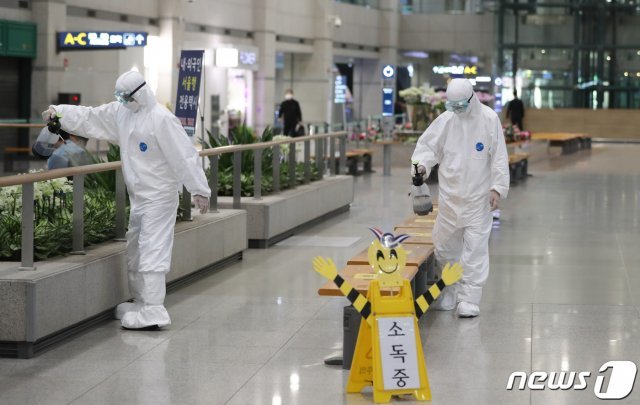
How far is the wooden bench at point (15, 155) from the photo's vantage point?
2160 centimetres

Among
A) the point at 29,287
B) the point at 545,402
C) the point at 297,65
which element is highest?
the point at 297,65

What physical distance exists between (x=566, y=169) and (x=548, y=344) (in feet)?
67.3

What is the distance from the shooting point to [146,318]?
321 inches

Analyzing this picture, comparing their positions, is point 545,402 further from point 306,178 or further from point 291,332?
point 306,178

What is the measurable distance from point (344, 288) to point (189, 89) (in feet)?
20.8

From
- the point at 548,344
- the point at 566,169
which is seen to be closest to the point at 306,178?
the point at 548,344

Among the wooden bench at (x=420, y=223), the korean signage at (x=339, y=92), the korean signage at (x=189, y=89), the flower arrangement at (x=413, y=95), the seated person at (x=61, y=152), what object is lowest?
the wooden bench at (x=420, y=223)

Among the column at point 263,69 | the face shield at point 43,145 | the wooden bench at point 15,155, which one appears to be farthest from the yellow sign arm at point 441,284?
the column at point 263,69

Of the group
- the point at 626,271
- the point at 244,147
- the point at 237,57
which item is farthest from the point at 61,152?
the point at 237,57

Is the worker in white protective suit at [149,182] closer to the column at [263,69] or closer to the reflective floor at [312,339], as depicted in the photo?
the reflective floor at [312,339]

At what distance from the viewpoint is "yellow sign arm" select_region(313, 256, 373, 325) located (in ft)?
21.1

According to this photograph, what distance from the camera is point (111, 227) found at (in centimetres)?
899

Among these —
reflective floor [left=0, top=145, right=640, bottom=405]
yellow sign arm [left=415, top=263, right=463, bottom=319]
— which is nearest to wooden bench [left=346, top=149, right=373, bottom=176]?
reflective floor [left=0, top=145, right=640, bottom=405]

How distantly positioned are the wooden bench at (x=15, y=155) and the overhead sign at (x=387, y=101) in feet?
26.0
